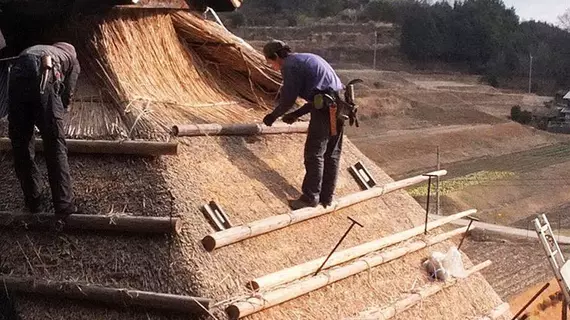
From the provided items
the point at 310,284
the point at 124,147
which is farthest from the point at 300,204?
the point at 124,147

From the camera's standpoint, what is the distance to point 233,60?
29.6ft

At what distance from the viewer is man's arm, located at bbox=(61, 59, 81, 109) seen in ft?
23.2

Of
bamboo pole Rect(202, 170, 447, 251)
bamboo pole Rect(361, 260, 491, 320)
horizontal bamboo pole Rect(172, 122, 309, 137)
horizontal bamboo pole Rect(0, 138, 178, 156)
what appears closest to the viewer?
bamboo pole Rect(202, 170, 447, 251)

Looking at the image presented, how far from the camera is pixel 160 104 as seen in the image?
7.65 meters

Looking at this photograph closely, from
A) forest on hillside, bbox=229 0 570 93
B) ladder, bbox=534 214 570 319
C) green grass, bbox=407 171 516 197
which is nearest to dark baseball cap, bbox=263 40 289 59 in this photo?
ladder, bbox=534 214 570 319

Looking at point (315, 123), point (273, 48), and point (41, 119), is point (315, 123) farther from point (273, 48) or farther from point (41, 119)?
point (41, 119)

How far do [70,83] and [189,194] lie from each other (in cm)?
132

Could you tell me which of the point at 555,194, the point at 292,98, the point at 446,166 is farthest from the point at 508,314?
the point at 446,166

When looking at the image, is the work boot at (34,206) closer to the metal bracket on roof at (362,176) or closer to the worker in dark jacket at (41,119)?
the worker in dark jacket at (41,119)

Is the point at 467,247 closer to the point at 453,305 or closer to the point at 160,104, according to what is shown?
the point at 453,305

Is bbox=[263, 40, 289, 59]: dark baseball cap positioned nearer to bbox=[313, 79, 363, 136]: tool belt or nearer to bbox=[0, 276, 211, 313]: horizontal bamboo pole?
bbox=[313, 79, 363, 136]: tool belt

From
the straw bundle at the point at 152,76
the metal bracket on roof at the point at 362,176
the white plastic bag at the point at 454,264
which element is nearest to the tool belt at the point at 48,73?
the straw bundle at the point at 152,76

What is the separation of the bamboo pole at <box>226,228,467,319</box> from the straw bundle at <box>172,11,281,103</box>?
207 cm

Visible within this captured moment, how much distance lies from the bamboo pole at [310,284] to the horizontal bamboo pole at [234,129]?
142 cm
